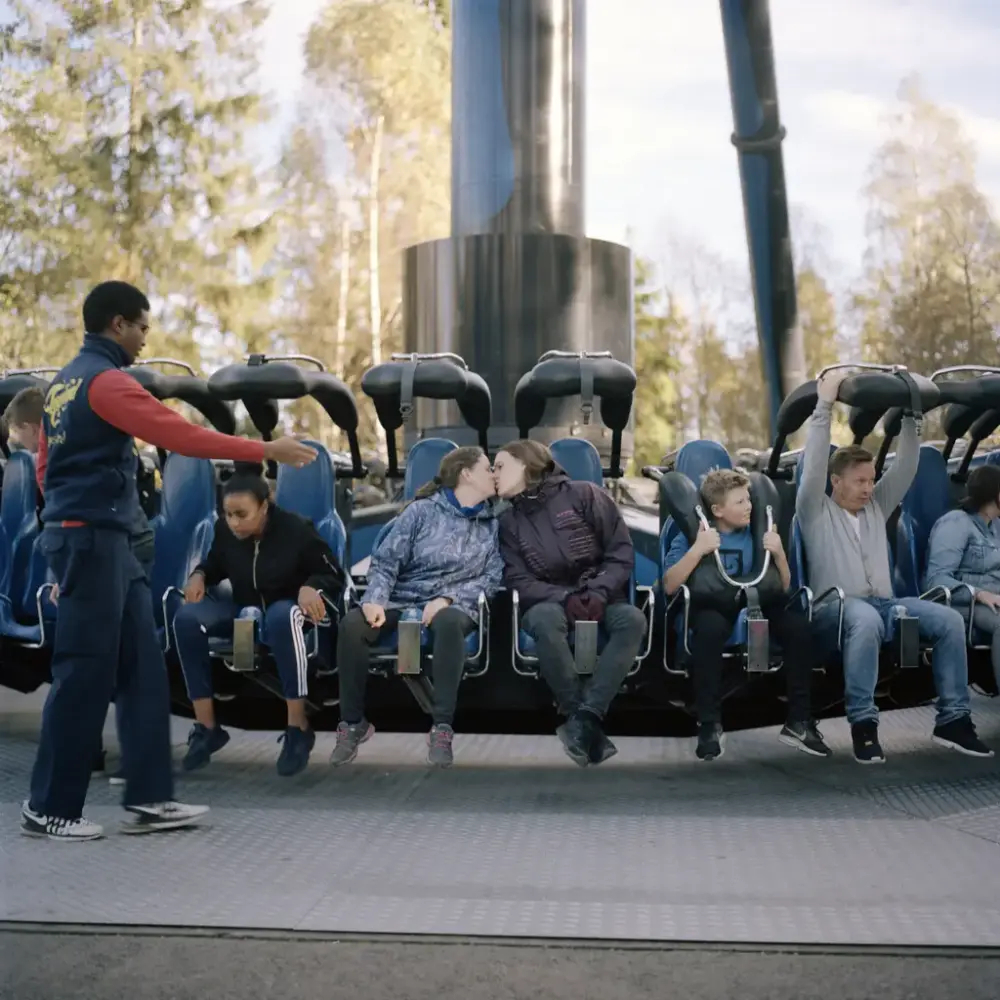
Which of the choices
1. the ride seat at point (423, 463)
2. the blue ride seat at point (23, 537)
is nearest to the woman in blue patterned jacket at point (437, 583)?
the ride seat at point (423, 463)

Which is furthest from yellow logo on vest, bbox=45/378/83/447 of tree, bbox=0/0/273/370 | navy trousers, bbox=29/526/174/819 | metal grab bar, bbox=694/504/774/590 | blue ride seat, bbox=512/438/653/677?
tree, bbox=0/0/273/370

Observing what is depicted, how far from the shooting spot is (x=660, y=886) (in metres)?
4.38

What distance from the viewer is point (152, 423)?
4.94 m

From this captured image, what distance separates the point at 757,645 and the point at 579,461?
1.26 metres

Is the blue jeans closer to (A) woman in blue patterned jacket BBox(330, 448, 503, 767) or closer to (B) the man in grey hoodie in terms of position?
(B) the man in grey hoodie

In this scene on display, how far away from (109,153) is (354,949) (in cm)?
2983

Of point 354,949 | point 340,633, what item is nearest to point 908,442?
point 340,633

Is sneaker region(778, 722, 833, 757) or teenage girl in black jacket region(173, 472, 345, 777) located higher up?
teenage girl in black jacket region(173, 472, 345, 777)

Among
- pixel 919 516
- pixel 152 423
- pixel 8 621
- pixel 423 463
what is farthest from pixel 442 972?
pixel 919 516

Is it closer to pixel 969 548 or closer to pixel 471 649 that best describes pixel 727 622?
pixel 471 649

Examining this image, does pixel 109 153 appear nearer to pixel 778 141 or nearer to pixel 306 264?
pixel 306 264

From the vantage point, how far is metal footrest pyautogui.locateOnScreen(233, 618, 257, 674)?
19.6 ft

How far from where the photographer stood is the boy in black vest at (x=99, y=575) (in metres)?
5.00

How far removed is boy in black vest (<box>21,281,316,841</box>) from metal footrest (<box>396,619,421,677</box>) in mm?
994
